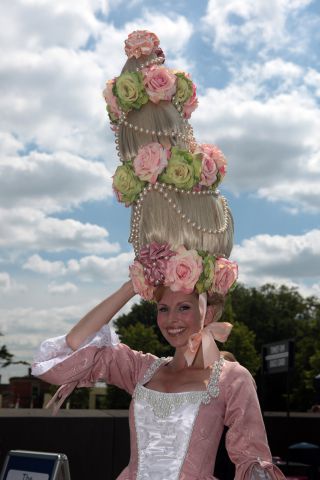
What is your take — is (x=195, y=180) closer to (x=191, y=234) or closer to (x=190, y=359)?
(x=191, y=234)

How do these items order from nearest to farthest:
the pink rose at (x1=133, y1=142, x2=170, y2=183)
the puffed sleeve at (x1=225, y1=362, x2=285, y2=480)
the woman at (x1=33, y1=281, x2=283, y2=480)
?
the puffed sleeve at (x1=225, y1=362, x2=285, y2=480) < the woman at (x1=33, y1=281, x2=283, y2=480) < the pink rose at (x1=133, y1=142, x2=170, y2=183)

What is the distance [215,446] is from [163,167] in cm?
113

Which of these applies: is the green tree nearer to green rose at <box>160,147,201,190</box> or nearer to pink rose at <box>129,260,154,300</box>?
pink rose at <box>129,260,154,300</box>

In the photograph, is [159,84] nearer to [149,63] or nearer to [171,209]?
[149,63]

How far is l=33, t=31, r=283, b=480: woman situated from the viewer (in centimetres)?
306

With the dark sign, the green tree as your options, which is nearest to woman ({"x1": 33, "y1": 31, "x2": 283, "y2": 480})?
the dark sign

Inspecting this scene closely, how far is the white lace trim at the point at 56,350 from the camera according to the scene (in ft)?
10.6

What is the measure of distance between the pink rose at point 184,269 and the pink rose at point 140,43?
893 millimetres

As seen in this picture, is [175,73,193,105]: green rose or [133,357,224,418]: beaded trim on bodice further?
[175,73,193,105]: green rose

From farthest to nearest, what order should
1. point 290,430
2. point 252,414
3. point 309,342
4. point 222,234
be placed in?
point 309,342
point 290,430
point 222,234
point 252,414

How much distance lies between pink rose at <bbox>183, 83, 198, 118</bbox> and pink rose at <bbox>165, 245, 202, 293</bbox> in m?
0.63

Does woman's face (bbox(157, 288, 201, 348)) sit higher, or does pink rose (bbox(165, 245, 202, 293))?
pink rose (bbox(165, 245, 202, 293))

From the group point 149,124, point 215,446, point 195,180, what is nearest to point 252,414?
point 215,446

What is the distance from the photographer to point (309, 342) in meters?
39.3
